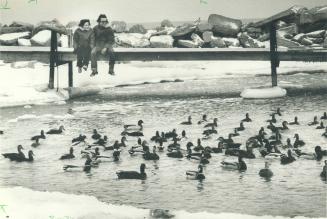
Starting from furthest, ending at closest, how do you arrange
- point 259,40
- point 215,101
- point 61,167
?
point 259,40 → point 215,101 → point 61,167

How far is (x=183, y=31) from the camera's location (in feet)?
74.0

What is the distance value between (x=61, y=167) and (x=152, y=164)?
179cm

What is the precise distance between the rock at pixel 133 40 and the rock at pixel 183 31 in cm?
113

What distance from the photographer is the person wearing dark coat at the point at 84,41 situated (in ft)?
46.0

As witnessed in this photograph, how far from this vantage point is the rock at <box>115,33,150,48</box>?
21.0 meters

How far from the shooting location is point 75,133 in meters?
13.4

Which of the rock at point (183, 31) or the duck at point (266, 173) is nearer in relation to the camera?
the duck at point (266, 173)

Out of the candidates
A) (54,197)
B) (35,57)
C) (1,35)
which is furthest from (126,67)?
(54,197)

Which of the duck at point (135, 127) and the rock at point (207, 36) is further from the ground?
the rock at point (207, 36)

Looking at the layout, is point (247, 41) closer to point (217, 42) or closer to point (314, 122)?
point (217, 42)

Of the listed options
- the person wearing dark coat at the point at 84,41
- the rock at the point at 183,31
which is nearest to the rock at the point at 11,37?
the person wearing dark coat at the point at 84,41

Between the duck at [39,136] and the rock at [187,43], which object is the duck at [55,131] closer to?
the duck at [39,136]

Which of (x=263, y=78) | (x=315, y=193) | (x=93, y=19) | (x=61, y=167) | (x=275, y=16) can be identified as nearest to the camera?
(x=315, y=193)

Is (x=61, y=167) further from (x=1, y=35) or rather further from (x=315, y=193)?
(x=1, y=35)
